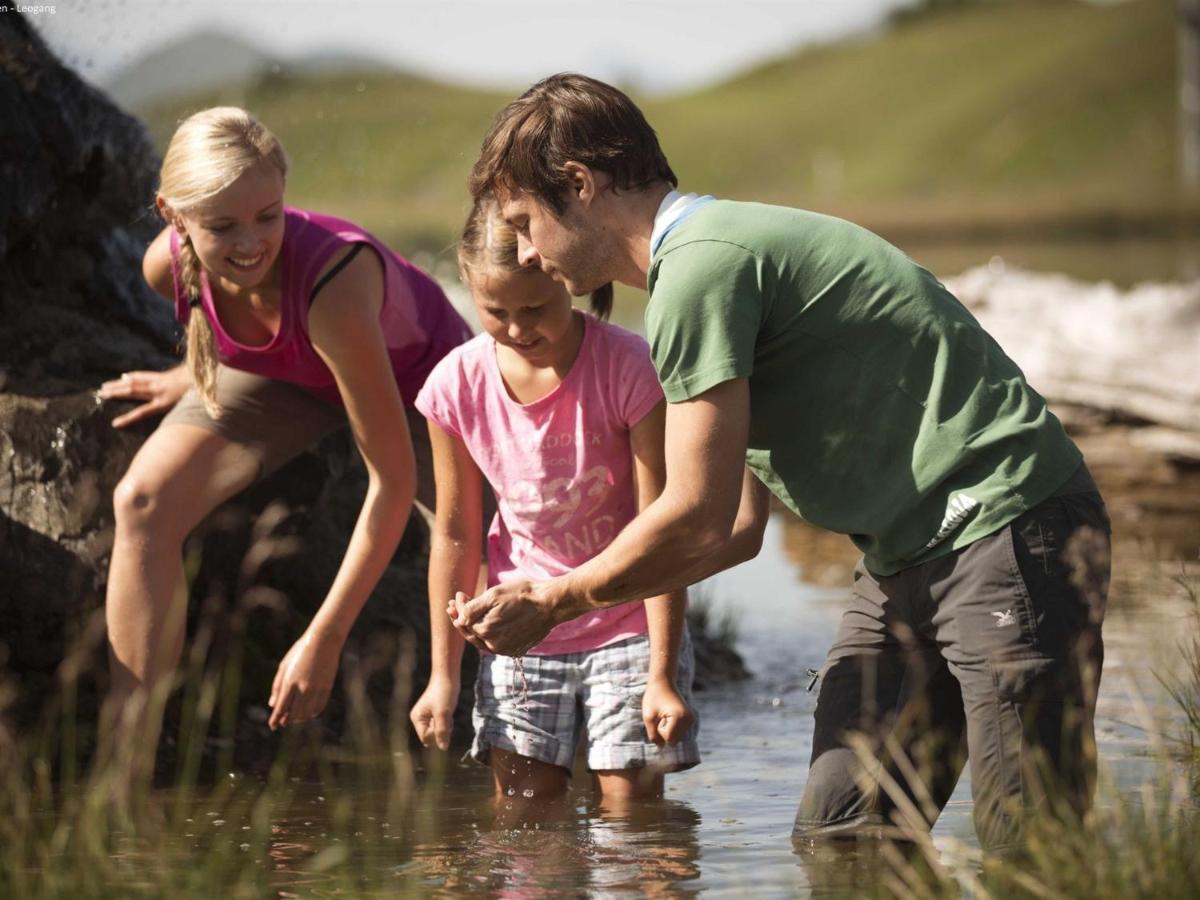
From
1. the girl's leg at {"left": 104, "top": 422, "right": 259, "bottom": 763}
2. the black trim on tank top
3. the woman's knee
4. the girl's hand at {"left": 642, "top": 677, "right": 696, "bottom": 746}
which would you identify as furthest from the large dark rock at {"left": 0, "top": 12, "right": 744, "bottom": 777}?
the girl's hand at {"left": 642, "top": 677, "right": 696, "bottom": 746}

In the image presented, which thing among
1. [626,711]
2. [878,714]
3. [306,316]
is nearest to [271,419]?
[306,316]

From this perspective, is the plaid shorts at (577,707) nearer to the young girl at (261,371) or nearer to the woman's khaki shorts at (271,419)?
the young girl at (261,371)

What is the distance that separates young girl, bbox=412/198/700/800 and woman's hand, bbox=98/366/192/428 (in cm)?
152

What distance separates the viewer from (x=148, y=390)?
20.1 ft

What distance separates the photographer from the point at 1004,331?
11570 millimetres

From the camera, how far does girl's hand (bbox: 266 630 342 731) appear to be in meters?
A: 4.96

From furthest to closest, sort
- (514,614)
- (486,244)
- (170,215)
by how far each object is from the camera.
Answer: (170,215), (486,244), (514,614)

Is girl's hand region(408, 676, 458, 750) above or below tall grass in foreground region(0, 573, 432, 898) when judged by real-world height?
above

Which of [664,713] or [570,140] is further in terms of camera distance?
[664,713]

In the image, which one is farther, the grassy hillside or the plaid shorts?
the grassy hillside

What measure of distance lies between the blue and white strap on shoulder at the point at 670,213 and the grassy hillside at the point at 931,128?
55.5m

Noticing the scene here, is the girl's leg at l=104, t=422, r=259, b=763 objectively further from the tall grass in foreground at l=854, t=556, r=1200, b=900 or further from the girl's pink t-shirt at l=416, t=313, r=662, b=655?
the tall grass in foreground at l=854, t=556, r=1200, b=900

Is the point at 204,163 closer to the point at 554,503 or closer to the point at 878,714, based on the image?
the point at 554,503

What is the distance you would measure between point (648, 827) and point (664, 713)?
598 mm
